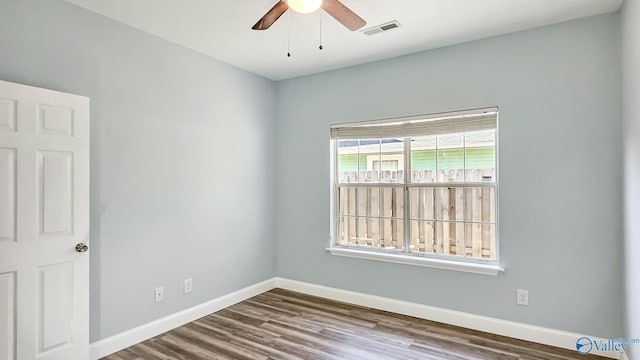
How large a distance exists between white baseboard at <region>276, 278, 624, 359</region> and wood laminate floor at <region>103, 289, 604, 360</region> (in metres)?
0.07

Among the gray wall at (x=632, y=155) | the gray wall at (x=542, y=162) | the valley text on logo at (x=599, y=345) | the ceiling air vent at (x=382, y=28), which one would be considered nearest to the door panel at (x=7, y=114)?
the ceiling air vent at (x=382, y=28)

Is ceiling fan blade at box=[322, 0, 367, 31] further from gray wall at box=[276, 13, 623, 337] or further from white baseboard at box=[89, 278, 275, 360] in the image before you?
white baseboard at box=[89, 278, 275, 360]

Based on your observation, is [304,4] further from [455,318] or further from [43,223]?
[455,318]

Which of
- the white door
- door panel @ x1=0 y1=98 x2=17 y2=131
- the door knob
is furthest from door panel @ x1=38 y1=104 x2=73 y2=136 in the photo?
the door knob

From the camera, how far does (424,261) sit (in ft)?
11.2

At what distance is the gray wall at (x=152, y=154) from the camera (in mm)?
2514

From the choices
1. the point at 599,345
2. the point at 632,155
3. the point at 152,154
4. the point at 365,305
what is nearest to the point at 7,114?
the point at 152,154

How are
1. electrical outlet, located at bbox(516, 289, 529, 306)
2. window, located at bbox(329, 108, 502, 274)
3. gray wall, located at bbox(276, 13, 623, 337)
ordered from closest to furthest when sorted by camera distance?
1. gray wall, located at bbox(276, 13, 623, 337)
2. electrical outlet, located at bbox(516, 289, 529, 306)
3. window, located at bbox(329, 108, 502, 274)

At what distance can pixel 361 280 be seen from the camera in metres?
3.82

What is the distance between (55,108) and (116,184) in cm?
72

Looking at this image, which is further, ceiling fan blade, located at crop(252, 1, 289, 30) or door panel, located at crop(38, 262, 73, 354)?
door panel, located at crop(38, 262, 73, 354)

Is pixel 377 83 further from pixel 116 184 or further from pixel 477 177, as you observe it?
pixel 116 184

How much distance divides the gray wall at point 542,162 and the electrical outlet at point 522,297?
0.13ft

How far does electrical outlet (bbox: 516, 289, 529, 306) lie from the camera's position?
296 centimetres
